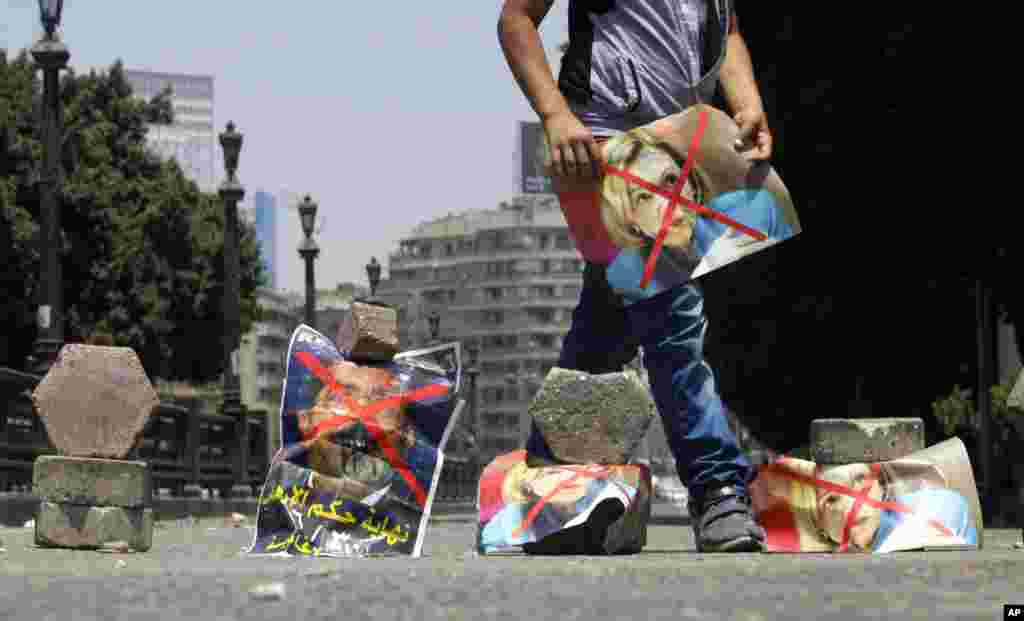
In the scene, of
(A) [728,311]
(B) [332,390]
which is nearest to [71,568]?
(B) [332,390]

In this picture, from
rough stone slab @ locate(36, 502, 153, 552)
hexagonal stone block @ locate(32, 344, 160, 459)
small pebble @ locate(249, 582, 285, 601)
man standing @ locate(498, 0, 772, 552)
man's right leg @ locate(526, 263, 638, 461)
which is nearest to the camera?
small pebble @ locate(249, 582, 285, 601)

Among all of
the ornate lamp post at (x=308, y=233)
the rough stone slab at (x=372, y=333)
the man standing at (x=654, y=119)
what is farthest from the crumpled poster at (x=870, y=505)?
the ornate lamp post at (x=308, y=233)

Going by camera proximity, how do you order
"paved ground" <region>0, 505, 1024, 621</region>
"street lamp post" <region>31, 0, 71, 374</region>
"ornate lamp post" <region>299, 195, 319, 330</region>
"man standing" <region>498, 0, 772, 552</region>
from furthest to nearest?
"ornate lamp post" <region>299, 195, 319, 330</region>
"street lamp post" <region>31, 0, 71, 374</region>
"man standing" <region>498, 0, 772, 552</region>
"paved ground" <region>0, 505, 1024, 621</region>

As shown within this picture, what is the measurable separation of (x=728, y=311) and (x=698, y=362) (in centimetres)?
2515

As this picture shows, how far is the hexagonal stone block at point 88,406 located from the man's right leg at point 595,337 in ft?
5.79

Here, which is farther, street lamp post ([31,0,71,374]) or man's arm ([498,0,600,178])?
street lamp post ([31,0,71,374])

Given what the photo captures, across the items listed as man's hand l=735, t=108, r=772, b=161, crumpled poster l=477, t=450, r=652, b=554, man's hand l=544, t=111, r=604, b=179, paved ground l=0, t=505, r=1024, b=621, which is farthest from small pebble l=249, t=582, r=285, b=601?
man's hand l=735, t=108, r=772, b=161

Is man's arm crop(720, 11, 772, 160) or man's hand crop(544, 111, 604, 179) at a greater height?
man's arm crop(720, 11, 772, 160)

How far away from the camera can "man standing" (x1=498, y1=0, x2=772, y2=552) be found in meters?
7.32

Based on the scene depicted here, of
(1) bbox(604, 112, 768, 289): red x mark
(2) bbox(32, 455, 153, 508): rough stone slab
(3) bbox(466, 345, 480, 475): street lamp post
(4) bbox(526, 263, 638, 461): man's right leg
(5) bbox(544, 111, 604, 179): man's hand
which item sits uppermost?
(5) bbox(544, 111, 604, 179): man's hand

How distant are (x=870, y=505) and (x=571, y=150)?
144cm

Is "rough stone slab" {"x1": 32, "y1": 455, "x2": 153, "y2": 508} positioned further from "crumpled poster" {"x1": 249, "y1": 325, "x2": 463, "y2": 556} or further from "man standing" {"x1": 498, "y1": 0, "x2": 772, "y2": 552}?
"man standing" {"x1": 498, "y1": 0, "x2": 772, "y2": 552}

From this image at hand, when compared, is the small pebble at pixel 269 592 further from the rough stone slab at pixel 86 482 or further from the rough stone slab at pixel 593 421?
the rough stone slab at pixel 86 482

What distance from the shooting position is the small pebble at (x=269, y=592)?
16.0 ft
